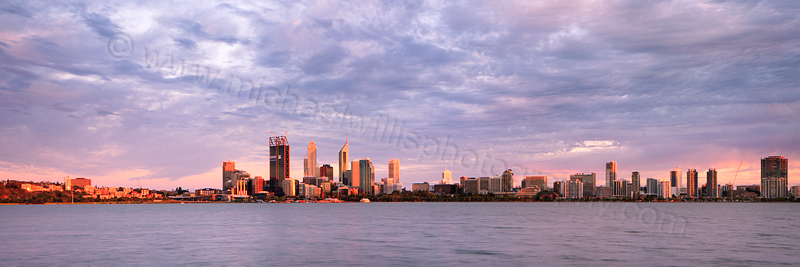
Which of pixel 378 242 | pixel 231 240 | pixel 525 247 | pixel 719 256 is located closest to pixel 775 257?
pixel 719 256

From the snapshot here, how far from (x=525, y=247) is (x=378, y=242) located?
55.1 feet

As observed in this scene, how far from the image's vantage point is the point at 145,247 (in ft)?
203

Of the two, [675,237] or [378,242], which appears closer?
[378,242]

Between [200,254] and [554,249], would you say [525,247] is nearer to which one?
[554,249]

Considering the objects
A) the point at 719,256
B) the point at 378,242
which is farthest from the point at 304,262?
the point at 719,256

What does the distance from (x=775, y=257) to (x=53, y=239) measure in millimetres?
79399

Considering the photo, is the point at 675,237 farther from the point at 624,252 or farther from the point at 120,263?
the point at 120,263

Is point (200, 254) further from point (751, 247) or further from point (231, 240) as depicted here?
point (751, 247)

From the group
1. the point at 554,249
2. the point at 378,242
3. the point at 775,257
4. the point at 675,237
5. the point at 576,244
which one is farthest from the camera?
the point at 675,237

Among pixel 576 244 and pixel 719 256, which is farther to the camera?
pixel 576 244

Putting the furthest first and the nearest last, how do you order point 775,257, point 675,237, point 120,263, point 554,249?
point 675,237, point 554,249, point 775,257, point 120,263

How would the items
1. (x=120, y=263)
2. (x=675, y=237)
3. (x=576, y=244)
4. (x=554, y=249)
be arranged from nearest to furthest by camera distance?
(x=120, y=263) < (x=554, y=249) < (x=576, y=244) < (x=675, y=237)

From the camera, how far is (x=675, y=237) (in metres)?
73.1

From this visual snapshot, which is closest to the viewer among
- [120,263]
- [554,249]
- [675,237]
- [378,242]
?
[120,263]
